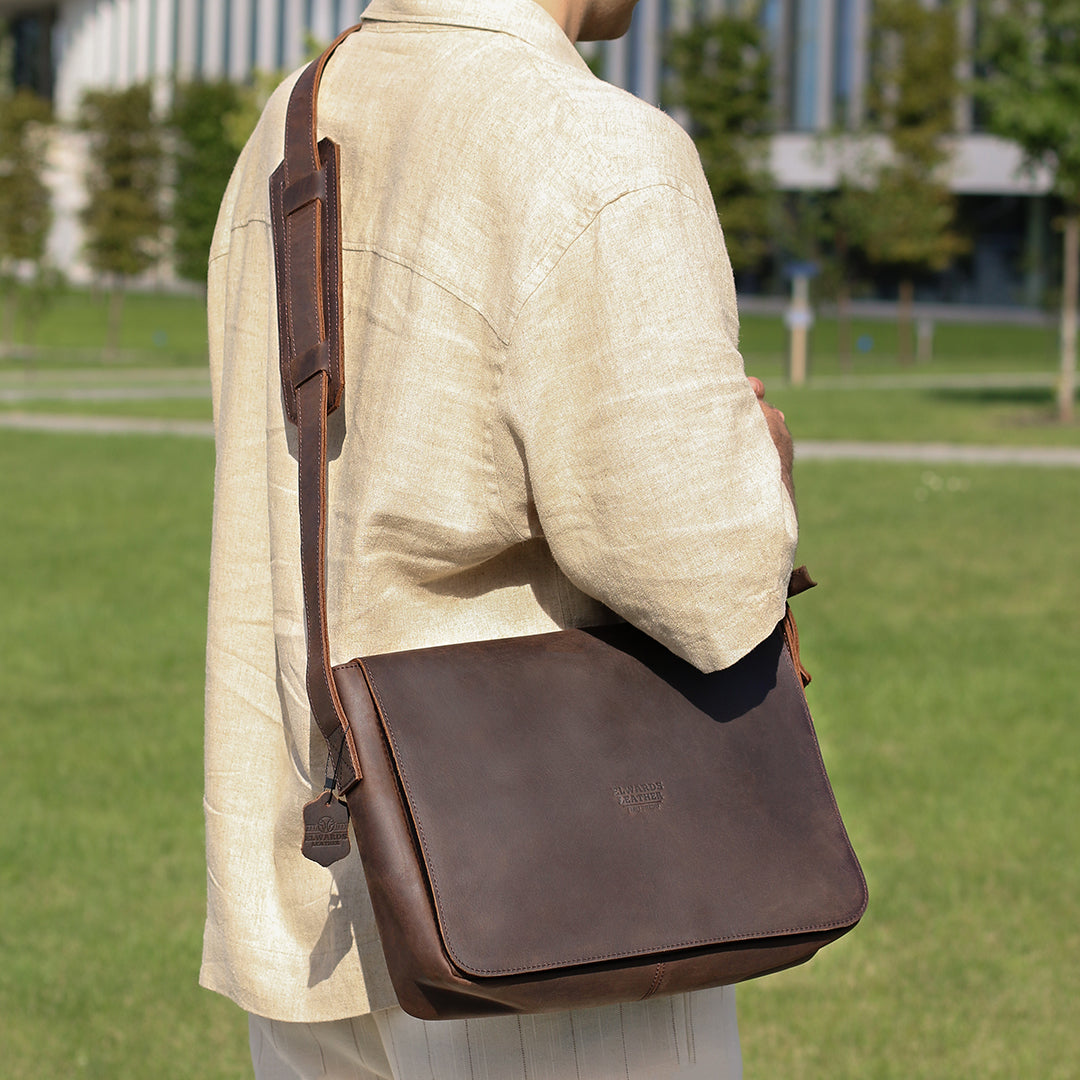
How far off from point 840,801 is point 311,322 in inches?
165

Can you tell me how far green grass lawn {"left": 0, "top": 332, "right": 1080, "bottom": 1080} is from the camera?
144 inches

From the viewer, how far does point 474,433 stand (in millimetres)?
1359

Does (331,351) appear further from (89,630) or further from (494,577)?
(89,630)

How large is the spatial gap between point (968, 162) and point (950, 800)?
49364 mm

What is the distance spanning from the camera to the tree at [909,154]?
3431 centimetres

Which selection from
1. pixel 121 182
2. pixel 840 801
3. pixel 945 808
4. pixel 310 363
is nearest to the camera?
pixel 310 363

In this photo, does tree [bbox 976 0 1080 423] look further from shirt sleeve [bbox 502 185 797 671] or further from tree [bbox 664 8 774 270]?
shirt sleeve [bbox 502 185 797 671]

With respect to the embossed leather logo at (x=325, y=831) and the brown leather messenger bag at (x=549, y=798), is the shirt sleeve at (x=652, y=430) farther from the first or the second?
the embossed leather logo at (x=325, y=831)

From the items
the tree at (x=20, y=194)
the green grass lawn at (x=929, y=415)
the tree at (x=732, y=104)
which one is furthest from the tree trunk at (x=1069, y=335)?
Result: the tree at (x=20, y=194)

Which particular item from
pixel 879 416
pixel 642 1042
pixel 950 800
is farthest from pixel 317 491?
pixel 879 416

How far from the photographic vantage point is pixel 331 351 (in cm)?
142

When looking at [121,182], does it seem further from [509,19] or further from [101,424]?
[509,19]

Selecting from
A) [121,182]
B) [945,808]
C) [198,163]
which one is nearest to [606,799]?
[945,808]

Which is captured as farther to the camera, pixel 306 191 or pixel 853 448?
pixel 853 448
